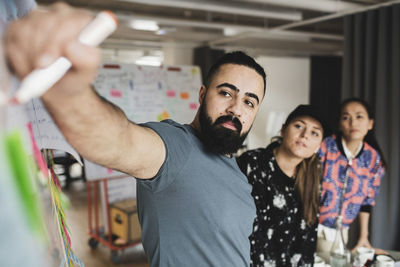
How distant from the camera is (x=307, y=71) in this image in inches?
281

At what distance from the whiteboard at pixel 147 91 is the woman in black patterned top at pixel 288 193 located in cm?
200

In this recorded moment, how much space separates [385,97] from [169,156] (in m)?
2.66

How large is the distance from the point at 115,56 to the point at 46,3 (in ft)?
10.8

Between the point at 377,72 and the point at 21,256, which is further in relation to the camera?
the point at 377,72

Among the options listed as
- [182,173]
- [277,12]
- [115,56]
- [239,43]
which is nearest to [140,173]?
[182,173]

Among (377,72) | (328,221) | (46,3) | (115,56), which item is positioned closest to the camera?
(328,221)

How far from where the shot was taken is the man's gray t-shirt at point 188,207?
2.51ft

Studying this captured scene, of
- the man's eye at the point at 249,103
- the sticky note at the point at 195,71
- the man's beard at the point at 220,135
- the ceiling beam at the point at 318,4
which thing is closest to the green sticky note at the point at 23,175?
the man's beard at the point at 220,135

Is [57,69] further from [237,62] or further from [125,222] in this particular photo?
[125,222]

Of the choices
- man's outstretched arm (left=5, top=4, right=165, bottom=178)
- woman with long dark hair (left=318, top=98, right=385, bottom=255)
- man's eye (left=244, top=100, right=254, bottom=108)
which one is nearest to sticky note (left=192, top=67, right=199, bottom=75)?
woman with long dark hair (left=318, top=98, right=385, bottom=255)

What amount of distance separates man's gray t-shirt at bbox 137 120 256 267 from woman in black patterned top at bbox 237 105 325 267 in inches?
26.3

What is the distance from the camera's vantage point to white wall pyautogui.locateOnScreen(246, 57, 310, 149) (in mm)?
6897

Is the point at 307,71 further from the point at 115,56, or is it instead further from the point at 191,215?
the point at 191,215

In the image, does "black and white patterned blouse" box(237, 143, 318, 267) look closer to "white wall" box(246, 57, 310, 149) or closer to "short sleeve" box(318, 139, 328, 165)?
"short sleeve" box(318, 139, 328, 165)
